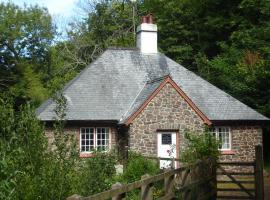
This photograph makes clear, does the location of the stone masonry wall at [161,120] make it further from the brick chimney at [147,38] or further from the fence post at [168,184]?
the fence post at [168,184]

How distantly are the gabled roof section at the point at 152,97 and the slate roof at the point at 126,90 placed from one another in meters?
0.06

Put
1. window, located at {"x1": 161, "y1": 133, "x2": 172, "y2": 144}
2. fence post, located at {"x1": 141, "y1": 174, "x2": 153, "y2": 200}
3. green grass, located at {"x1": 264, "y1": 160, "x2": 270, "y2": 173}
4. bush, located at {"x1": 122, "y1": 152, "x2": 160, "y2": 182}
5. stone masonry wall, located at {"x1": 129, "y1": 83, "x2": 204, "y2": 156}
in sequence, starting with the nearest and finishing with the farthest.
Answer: fence post, located at {"x1": 141, "y1": 174, "x2": 153, "y2": 200}
bush, located at {"x1": 122, "y1": 152, "x2": 160, "y2": 182}
stone masonry wall, located at {"x1": 129, "y1": 83, "x2": 204, "y2": 156}
window, located at {"x1": 161, "y1": 133, "x2": 172, "y2": 144}
green grass, located at {"x1": 264, "y1": 160, "x2": 270, "y2": 173}

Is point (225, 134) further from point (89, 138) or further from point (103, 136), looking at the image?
point (89, 138)

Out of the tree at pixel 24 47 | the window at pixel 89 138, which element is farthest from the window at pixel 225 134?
the tree at pixel 24 47

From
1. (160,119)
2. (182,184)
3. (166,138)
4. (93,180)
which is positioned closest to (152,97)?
(160,119)

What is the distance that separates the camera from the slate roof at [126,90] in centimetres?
2273

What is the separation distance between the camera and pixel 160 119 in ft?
72.2

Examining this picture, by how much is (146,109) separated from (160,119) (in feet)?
2.57

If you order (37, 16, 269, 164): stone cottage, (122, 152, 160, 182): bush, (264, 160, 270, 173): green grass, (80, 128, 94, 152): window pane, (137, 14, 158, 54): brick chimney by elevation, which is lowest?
(264, 160, 270, 173): green grass

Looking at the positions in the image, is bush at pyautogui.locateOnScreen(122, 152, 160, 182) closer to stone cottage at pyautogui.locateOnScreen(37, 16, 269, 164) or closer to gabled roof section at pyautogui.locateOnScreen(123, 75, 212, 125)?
stone cottage at pyautogui.locateOnScreen(37, 16, 269, 164)

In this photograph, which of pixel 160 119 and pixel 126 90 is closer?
pixel 160 119

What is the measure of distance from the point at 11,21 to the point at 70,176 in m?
43.6

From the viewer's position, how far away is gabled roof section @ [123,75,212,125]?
2161 centimetres

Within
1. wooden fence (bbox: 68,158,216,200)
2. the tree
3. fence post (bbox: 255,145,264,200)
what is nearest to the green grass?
fence post (bbox: 255,145,264,200)
